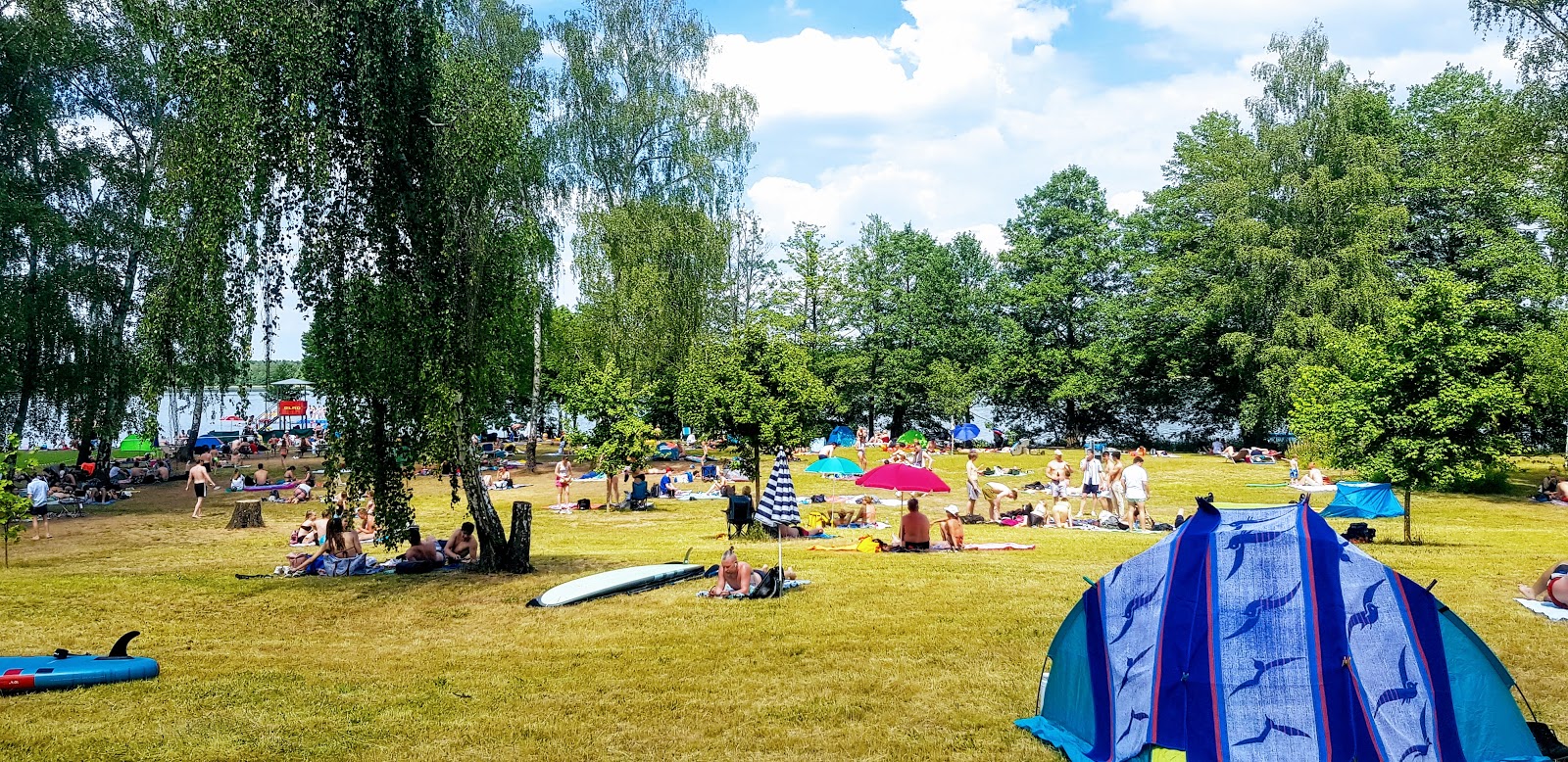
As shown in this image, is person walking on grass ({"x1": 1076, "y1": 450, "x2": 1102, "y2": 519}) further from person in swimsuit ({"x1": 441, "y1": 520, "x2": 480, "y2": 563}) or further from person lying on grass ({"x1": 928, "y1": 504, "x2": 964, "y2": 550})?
person in swimsuit ({"x1": 441, "y1": 520, "x2": 480, "y2": 563})

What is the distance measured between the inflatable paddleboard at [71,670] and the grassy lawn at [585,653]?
0.62ft

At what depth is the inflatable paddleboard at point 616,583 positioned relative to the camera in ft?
40.8

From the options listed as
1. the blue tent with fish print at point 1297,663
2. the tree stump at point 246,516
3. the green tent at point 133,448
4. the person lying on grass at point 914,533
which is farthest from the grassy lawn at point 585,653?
the green tent at point 133,448

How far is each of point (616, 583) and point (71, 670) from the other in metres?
Answer: 5.94

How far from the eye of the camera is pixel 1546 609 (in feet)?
35.2

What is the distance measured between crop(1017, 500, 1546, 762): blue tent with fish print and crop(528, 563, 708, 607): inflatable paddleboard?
292 inches

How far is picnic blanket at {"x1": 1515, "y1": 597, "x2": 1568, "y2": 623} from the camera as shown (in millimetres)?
10445

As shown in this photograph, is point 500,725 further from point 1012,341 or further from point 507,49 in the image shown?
point 1012,341

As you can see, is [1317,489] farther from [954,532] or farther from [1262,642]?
[1262,642]

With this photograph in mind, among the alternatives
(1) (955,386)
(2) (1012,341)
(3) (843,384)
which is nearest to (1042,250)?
(2) (1012,341)

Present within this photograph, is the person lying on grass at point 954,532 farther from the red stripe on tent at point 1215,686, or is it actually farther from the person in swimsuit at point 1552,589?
the red stripe on tent at point 1215,686

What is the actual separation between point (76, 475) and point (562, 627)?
25.9 m

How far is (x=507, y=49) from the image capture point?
3331 centimetres

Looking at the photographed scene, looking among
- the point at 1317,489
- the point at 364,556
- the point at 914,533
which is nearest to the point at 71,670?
the point at 364,556
